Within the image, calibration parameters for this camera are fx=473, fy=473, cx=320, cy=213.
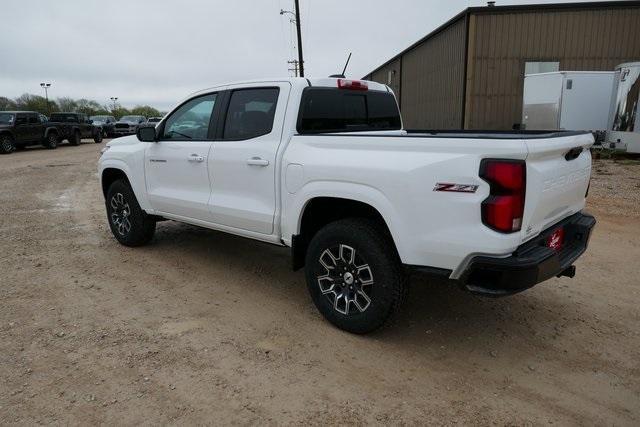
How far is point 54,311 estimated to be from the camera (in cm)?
399

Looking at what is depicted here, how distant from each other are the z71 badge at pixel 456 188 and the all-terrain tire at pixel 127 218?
153 inches

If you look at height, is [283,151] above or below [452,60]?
below

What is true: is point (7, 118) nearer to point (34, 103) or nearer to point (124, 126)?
point (124, 126)

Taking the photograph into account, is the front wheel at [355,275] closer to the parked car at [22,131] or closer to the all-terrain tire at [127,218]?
the all-terrain tire at [127,218]

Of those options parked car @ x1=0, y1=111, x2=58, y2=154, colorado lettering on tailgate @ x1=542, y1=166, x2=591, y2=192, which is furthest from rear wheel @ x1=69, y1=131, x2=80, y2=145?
colorado lettering on tailgate @ x1=542, y1=166, x2=591, y2=192

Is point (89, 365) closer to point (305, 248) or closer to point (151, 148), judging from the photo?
point (305, 248)

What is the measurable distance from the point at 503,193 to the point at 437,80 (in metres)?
20.9

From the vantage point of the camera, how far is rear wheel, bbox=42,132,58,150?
74.3 feet

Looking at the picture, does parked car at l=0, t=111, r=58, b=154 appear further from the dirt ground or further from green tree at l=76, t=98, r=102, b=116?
green tree at l=76, t=98, r=102, b=116

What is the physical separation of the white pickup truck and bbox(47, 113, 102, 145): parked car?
72.2ft

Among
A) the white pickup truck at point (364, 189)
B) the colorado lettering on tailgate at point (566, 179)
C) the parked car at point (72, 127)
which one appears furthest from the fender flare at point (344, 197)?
the parked car at point (72, 127)

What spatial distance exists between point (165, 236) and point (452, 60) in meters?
17.1

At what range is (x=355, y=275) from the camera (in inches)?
134

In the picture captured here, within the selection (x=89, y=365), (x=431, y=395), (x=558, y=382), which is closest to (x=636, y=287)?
(x=558, y=382)
